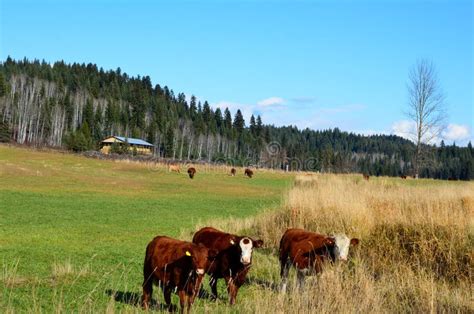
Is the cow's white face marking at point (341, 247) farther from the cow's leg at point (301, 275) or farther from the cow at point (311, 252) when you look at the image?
the cow's leg at point (301, 275)

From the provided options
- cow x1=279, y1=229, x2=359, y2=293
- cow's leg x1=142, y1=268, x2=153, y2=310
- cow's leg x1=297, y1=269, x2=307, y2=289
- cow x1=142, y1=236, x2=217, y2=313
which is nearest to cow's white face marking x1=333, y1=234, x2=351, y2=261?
cow x1=279, y1=229, x2=359, y2=293

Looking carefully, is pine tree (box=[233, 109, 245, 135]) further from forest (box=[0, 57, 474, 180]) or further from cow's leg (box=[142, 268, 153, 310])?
cow's leg (box=[142, 268, 153, 310])

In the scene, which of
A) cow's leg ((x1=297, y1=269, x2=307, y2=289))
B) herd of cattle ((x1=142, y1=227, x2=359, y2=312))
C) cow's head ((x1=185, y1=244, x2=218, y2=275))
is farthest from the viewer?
cow's leg ((x1=297, y1=269, x2=307, y2=289))

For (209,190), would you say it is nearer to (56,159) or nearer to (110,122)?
(56,159)

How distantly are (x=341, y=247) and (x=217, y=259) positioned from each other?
255 centimetres

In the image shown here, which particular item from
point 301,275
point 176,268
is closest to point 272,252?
point 301,275

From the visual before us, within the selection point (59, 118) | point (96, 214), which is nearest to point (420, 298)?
point (96, 214)

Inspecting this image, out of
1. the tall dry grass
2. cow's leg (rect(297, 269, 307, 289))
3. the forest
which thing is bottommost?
cow's leg (rect(297, 269, 307, 289))

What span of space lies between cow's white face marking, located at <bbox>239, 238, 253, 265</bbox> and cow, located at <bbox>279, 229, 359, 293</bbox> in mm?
1031

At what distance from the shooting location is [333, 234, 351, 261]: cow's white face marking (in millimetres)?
10273

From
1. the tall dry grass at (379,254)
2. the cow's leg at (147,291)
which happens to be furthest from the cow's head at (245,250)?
the cow's leg at (147,291)

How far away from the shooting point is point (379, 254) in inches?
511

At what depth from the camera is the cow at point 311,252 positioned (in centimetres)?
1040

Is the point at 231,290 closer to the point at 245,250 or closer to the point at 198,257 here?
the point at 245,250
